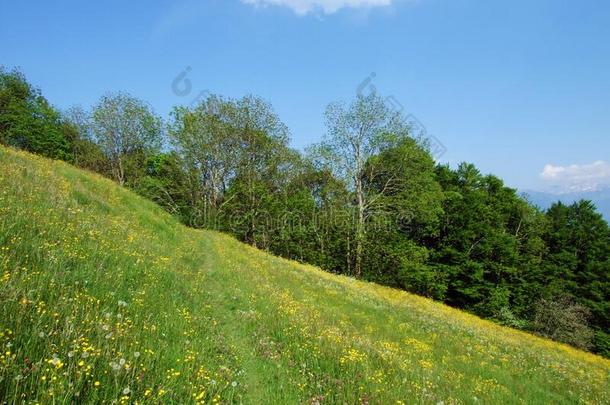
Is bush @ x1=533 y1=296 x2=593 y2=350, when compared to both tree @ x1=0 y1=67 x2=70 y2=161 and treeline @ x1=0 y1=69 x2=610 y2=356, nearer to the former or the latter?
treeline @ x1=0 y1=69 x2=610 y2=356

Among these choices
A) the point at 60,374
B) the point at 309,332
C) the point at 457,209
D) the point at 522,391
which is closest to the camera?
the point at 60,374

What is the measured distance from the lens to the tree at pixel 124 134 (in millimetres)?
56906

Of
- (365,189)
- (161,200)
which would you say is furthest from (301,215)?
(161,200)

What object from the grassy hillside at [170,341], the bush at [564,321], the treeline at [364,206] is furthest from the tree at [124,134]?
the bush at [564,321]

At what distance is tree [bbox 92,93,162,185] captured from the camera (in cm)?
5691

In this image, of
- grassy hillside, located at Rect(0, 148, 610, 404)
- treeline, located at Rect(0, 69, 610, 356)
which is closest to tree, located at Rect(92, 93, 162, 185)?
treeline, located at Rect(0, 69, 610, 356)

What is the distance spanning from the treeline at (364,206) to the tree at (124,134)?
0.18 meters

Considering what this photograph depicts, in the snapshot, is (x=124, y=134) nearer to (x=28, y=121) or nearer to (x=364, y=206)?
(x=28, y=121)

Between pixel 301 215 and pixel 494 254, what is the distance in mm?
32725

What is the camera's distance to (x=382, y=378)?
686 centimetres

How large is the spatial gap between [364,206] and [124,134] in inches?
1677

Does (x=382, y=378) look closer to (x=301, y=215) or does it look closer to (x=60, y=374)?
(x=60, y=374)

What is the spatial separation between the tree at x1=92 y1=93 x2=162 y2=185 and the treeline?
0.61ft

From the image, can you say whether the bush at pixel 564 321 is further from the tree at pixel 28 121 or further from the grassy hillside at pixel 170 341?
the tree at pixel 28 121
